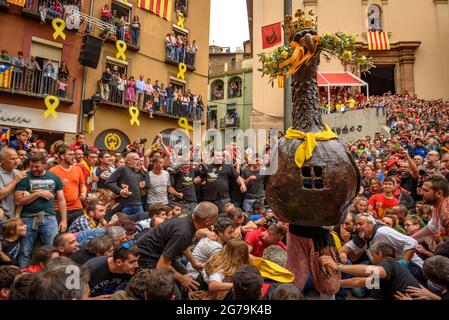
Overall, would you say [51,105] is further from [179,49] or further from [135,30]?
[179,49]

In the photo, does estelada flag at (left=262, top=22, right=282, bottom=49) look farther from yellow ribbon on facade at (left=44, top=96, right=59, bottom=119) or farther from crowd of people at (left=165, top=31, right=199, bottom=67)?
yellow ribbon on facade at (left=44, top=96, right=59, bottom=119)

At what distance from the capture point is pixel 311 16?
12.3ft

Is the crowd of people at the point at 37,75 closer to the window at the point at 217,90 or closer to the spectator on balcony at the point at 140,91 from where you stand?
the spectator on balcony at the point at 140,91

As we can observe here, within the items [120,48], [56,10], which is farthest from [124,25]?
[56,10]

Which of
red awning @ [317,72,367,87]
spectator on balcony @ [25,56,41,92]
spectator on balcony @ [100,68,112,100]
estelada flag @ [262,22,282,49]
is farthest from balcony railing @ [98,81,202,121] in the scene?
red awning @ [317,72,367,87]

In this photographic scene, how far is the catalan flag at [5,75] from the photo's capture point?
523 inches

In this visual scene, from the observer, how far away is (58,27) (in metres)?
14.9

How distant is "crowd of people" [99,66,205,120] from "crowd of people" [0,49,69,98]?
159 cm

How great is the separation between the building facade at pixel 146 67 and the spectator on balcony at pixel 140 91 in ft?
0.68

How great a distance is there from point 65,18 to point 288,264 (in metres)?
14.9

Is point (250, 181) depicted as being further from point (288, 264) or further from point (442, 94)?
point (442, 94)

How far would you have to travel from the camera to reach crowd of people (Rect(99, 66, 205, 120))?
16531 millimetres
